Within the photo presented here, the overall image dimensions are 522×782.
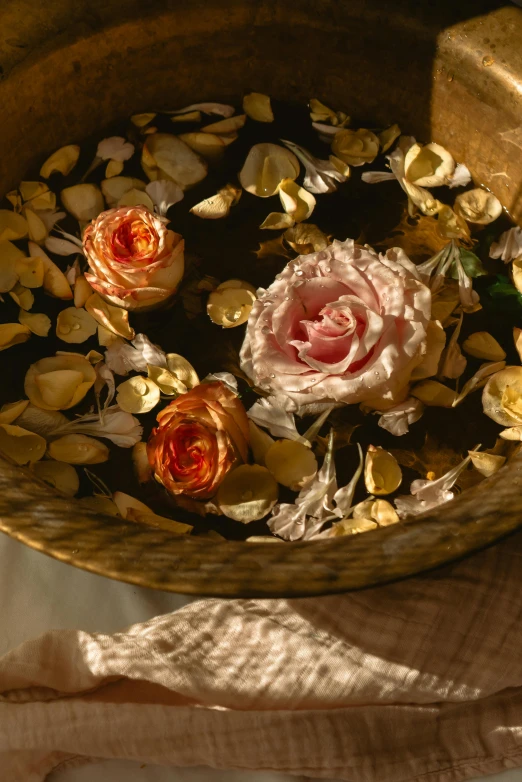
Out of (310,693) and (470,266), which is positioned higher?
(470,266)

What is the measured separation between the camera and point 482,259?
1.60ft

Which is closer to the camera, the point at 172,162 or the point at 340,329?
the point at 340,329

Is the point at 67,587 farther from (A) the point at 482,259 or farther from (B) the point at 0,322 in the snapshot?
(A) the point at 482,259

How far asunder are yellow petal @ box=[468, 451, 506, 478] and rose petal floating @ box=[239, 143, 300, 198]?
182 millimetres

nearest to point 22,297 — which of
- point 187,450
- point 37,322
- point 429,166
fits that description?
point 37,322

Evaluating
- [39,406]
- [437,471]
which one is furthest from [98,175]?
[437,471]

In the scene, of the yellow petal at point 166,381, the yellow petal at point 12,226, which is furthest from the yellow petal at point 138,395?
the yellow petal at point 12,226

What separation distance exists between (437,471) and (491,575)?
2.7 inches

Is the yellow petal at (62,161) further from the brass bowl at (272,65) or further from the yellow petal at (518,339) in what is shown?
the yellow petal at (518,339)

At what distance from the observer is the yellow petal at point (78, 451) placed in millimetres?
449

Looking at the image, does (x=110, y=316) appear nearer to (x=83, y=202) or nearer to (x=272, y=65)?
(x=83, y=202)

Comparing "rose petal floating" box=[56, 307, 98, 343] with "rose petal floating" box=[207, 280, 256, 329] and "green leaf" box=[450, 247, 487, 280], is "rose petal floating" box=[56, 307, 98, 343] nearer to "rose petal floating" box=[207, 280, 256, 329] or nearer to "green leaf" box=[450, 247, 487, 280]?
"rose petal floating" box=[207, 280, 256, 329]

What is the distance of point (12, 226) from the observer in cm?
50

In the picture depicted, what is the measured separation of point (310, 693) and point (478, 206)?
26 cm
